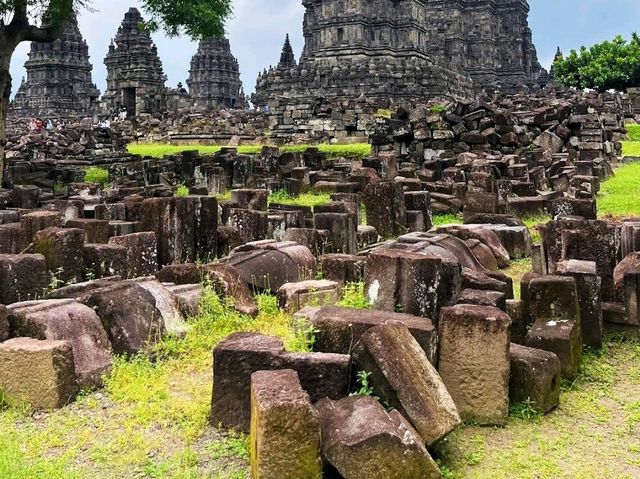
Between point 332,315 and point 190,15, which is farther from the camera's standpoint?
point 190,15

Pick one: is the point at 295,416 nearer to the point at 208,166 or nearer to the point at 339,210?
the point at 339,210

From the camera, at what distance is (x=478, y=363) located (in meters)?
3.65

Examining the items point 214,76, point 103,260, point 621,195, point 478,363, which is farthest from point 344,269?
point 214,76

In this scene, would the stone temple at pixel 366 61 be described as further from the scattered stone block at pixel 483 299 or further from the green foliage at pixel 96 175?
the scattered stone block at pixel 483 299

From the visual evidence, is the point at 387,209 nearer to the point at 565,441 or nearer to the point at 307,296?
the point at 307,296

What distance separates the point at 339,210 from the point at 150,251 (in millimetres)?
2436

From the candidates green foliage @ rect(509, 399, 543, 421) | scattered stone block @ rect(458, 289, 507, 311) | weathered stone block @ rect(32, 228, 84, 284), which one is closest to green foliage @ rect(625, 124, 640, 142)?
scattered stone block @ rect(458, 289, 507, 311)

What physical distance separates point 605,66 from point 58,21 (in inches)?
1311

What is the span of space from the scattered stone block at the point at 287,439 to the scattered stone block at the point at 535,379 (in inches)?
54.7

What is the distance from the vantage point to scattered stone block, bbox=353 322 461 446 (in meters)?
3.13

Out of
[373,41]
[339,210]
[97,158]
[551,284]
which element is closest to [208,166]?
[97,158]

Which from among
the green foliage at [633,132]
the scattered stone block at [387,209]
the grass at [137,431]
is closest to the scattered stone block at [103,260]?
the grass at [137,431]

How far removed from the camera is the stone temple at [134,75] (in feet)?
129

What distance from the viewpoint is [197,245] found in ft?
22.9
